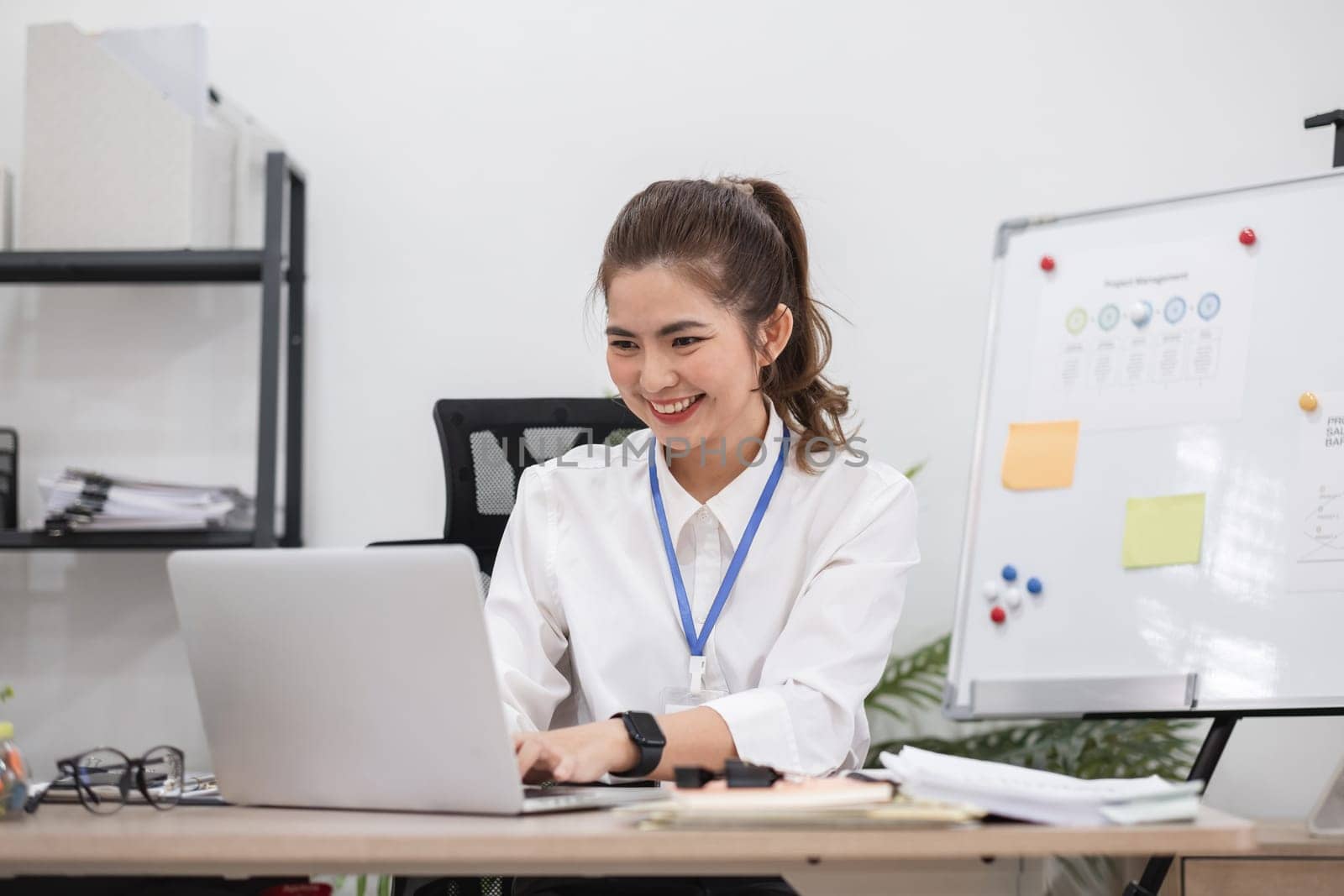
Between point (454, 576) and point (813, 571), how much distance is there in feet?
2.32

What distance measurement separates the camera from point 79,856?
85 cm

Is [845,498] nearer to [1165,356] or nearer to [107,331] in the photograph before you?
[1165,356]

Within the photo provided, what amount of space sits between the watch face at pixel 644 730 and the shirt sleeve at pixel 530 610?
308 mm

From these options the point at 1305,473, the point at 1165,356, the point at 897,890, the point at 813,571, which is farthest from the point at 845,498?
the point at 897,890

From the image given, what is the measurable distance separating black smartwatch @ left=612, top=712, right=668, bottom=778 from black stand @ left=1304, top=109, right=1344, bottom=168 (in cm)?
124

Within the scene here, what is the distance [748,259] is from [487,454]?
49 cm

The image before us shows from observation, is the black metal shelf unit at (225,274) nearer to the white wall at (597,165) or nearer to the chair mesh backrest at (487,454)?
the white wall at (597,165)

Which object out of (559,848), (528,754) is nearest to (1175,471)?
(528,754)

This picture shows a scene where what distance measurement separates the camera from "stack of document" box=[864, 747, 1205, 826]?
90 cm

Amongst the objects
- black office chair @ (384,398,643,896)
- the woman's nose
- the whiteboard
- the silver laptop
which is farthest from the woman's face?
the silver laptop

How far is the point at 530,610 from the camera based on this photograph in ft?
5.28

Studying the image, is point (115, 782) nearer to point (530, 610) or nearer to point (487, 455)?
point (530, 610)

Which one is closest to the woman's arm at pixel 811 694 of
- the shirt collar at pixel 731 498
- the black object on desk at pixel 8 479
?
the shirt collar at pixel 731 498

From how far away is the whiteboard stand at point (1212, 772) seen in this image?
1.33 meters
